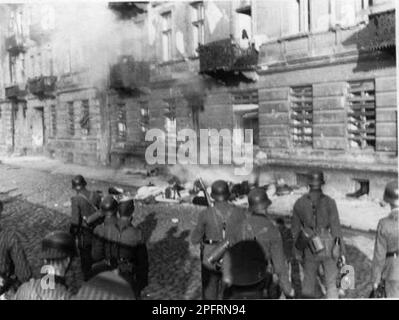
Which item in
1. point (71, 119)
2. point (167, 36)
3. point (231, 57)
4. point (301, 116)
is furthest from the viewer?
point (71, 119)

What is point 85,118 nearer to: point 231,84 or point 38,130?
point 38,130

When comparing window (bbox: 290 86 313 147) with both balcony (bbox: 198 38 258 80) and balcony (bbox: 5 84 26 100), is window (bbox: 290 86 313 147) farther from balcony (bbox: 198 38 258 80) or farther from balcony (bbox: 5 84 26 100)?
balcony (bbox: 5 84 26 100)

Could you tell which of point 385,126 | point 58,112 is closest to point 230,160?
point 385,126

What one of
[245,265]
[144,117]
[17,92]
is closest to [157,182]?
[144,117]

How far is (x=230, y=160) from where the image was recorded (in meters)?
15.3

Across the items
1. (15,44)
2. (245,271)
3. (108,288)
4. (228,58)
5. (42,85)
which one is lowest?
(245,271)

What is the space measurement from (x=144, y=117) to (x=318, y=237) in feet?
50.8

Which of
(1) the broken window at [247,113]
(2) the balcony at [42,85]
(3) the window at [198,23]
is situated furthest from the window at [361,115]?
(2) the balcony at [42,85]

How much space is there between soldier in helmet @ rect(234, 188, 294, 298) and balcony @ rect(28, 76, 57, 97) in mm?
22134

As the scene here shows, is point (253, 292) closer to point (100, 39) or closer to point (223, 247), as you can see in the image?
point (223, 247)

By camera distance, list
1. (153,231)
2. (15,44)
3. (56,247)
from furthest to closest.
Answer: (15,44) < (153,231) < (56,247)

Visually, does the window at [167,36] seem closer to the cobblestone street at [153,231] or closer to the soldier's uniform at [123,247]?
the cobblestone street at [153,231]

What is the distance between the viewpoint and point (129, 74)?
20516 millimetres

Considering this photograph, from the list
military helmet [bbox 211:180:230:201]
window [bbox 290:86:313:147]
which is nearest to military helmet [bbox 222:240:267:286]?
military helmet [bbox 211:180:230:201]
